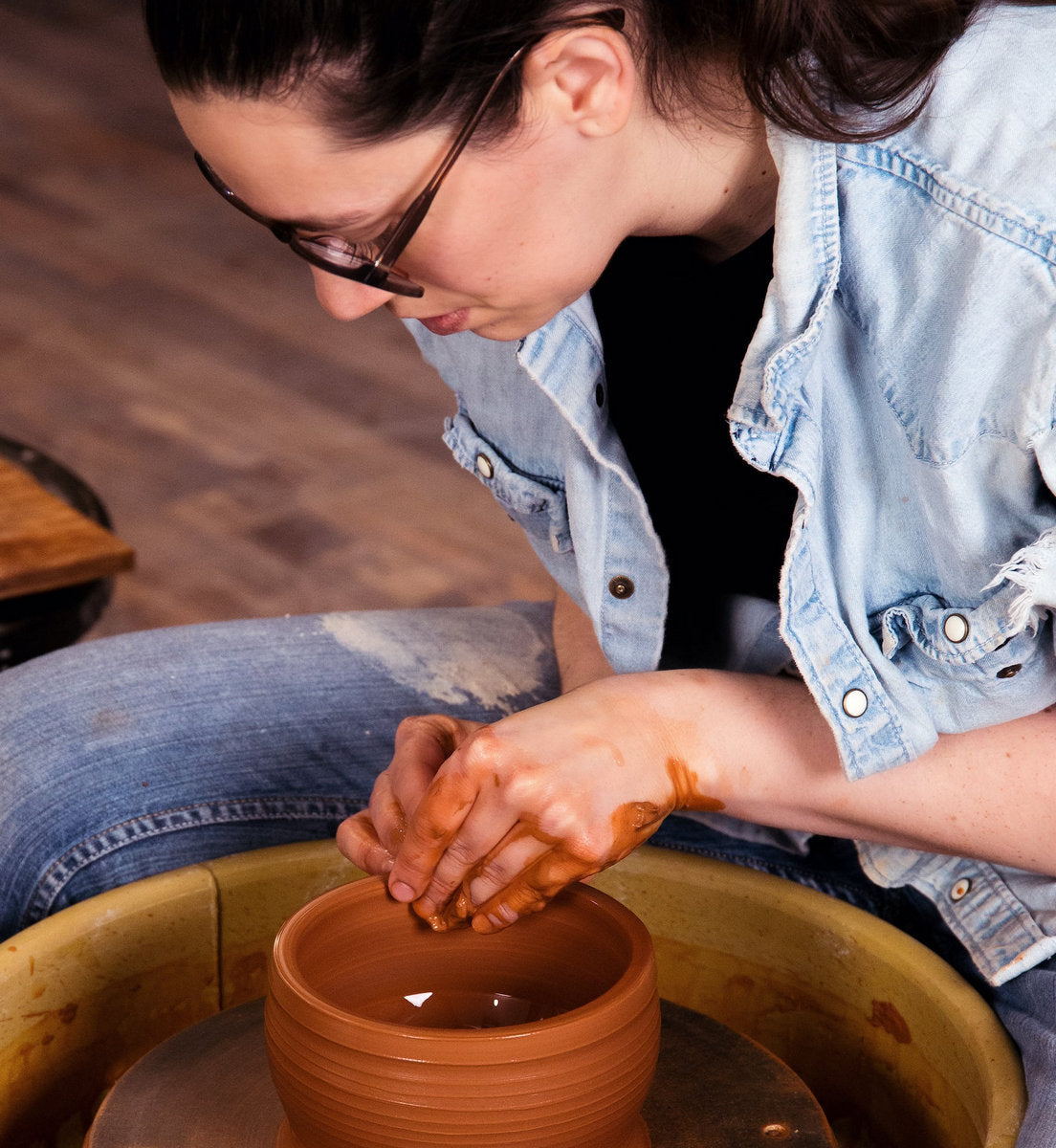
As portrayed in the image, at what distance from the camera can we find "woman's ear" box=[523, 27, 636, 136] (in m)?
0.77

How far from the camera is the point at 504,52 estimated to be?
755 mm

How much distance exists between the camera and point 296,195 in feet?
2.58

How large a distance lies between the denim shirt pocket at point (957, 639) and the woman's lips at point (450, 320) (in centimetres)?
32

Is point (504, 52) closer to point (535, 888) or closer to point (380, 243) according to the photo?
point (380, 243)

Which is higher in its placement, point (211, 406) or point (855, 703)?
point (855, 703)

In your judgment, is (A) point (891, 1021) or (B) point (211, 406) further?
(B) point (211, 406)

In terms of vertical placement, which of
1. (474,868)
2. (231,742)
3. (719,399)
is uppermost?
(719,399)

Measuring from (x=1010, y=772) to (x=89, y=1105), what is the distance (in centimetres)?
69

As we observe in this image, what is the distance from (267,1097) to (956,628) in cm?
53

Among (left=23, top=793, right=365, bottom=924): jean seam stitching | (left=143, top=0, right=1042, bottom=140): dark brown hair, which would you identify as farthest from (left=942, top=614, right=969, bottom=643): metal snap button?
(left=23, top=793, right=365, bottom=924): jean seam stitching

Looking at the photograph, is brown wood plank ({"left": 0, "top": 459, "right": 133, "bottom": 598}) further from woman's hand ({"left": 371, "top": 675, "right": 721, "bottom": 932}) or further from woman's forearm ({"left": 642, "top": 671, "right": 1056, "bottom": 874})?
woman's forearm ({"left": 642, "top": 671, "right": 1056, "bottom": 874})

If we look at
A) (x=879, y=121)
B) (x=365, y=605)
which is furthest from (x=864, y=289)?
(x=365, y=605)

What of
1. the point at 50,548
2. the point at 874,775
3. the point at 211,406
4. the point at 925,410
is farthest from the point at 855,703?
the point at 211,406

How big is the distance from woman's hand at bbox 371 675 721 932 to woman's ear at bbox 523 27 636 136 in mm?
341
